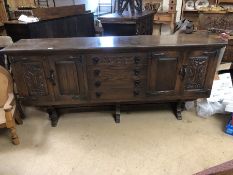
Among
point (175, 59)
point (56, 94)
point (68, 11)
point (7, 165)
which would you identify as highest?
point (68, 11)

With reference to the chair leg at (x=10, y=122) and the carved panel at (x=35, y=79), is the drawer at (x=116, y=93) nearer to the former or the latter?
the carved panel at (x=35, y=79)

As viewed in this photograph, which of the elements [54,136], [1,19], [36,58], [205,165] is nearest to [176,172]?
[205,165]

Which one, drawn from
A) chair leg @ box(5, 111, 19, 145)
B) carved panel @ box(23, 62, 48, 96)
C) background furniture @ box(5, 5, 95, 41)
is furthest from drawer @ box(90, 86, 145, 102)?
background furniture @ box(5, 5, 95, 41)

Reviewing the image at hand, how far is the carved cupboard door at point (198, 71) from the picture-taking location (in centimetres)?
196

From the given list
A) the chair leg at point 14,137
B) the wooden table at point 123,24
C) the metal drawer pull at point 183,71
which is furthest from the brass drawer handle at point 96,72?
the wooden table at point 123,24

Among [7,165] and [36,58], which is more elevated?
[36,58]

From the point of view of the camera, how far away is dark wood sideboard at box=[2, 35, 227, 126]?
189 centimetres

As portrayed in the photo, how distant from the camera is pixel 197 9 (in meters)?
4.03

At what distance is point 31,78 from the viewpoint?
1.97m

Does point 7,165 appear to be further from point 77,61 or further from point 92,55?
point 92,55

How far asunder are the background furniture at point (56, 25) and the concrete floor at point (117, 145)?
153cm

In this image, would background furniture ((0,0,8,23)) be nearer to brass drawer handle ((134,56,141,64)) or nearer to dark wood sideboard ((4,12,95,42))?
dark wood sideboard ((4,12,95,42))

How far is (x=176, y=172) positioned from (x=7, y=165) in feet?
4.64

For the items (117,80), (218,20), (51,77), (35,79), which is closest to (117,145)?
(117,80)
